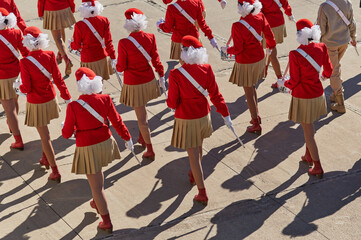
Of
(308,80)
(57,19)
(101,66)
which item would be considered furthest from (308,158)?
(57,19)

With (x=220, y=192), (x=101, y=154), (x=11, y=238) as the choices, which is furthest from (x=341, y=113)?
(x=11, y=238)

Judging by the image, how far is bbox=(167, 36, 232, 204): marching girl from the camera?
7156mm

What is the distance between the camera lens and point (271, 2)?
32.8 feet

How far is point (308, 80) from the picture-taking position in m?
7.78

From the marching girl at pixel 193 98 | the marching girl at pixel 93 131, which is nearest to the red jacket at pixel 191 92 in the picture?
the marching girl at pixel 193 98

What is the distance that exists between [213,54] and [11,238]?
5666 millimetres

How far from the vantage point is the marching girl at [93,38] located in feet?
29.6

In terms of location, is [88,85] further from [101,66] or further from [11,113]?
→ [101,66]

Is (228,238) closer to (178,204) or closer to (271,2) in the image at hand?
→ (178,204)

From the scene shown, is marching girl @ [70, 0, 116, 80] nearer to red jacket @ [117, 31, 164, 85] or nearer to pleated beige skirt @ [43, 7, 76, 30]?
red jacket @ [117, 31, 164, 85]

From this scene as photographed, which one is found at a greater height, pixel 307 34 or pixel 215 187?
pixel 307 34

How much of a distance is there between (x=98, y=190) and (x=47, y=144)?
128cm

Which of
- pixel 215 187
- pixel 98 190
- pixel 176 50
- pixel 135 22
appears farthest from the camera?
pixel 176 50

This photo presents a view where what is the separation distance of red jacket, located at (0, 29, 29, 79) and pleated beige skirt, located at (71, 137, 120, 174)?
2068 mm
